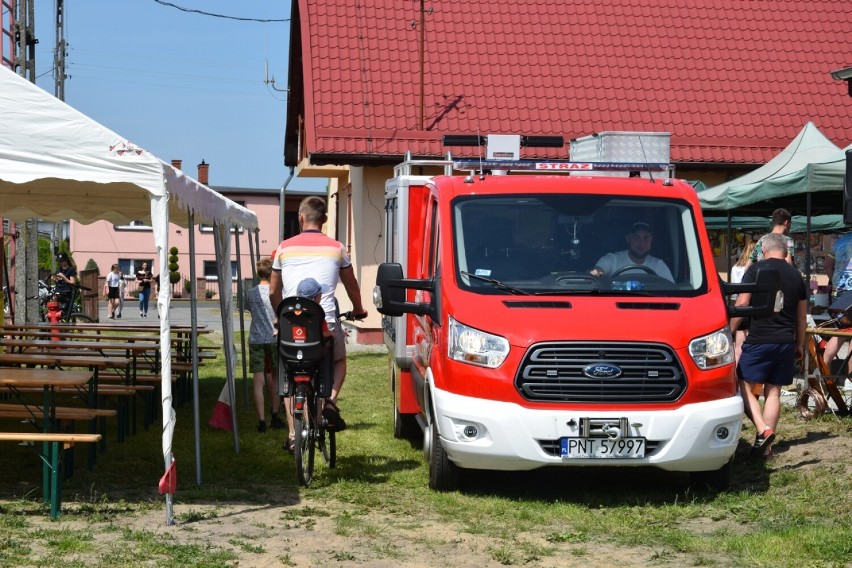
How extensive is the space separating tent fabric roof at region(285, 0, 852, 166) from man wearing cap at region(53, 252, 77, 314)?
6.01m

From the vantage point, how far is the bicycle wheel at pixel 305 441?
8633 mm

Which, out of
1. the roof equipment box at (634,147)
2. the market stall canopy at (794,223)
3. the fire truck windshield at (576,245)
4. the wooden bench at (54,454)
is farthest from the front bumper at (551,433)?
the market stall canopy at (794,223)

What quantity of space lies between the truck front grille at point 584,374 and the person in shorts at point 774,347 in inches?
82.2

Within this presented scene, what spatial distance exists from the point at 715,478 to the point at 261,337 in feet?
15.7

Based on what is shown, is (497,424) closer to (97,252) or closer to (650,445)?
(650,445)

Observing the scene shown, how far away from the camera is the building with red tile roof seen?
909 inches

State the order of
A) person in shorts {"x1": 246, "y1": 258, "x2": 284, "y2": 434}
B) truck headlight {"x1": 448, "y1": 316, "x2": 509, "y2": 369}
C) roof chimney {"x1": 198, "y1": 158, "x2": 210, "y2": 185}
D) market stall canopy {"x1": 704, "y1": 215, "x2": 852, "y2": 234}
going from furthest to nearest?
roof chimney {"x1": 198, "y1": 158, "x2": 210, "y2": 185}, market stall canopy {"x1": 704, "y1": 215, "x2": 852, "y2": 234}, person in shorts {"x1": 246, "y1": 258, "x2": 284, "y2": 434}, truck headlight {"x1": 448, "y1": 316, "x2": 509, "y2": 369}

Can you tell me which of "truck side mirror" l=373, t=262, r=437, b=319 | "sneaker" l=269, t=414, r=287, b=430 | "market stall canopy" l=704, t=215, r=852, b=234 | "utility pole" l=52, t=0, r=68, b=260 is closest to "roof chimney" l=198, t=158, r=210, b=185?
"utility pole" l=52, t=0, r=68, b=260

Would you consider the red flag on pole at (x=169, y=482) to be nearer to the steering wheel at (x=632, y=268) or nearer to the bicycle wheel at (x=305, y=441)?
the bicycle wheel at (x=305, y=441)

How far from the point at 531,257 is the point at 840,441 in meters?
3.36

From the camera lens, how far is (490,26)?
84.3 feet

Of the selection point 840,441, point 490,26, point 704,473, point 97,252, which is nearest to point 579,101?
point 490,26

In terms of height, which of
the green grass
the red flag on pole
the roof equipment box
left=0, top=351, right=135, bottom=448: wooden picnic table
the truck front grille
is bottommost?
the green grass

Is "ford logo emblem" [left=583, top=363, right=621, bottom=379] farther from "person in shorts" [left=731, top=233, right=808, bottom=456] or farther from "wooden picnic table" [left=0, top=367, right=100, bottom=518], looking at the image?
"wooden picnic table" [left=0, top=367, right=100, bottom=518]
